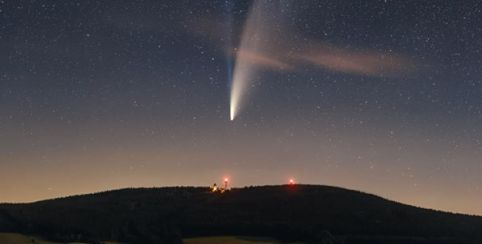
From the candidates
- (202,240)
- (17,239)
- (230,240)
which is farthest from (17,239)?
(230,240)

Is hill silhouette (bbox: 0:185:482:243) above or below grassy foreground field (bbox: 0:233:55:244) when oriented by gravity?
above

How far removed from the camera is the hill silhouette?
85125mm

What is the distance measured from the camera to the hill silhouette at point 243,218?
8512cm

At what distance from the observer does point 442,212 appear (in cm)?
11838

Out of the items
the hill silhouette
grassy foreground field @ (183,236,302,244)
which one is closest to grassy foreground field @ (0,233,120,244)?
the hill silhouette

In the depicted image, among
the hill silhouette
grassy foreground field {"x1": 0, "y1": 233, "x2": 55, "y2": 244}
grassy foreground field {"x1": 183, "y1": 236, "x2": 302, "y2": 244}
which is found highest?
the hill silhouette

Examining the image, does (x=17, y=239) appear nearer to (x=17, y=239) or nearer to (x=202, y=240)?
(x=17, y=239)

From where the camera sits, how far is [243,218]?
9612 cm

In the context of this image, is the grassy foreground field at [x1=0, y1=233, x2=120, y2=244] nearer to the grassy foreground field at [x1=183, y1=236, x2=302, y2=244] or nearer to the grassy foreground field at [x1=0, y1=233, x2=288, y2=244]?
the grassy foreground field at [x1=0, y1=233, x2=288, y2=244]

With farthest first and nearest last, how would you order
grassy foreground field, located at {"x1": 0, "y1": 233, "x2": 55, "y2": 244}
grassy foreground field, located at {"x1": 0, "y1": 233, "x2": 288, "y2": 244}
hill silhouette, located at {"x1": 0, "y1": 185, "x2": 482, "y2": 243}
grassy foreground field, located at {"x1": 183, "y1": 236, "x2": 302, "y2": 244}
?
1. hill silhouette, located at {"x1": 0, "y1": 185, "x2": 482, "y2": 243}
2. grassy foreground field, located at {"x1": 183, "y1": 236, "x2": 302, "y2": 244}
3. grassy foreground field, located at {"x1": 0, "y1": 233, "x2": 288, "y2": 244}
4. grassy foreground field, located at {"x1": 0, "y1": 233, "x2": 55, "y2": 244}

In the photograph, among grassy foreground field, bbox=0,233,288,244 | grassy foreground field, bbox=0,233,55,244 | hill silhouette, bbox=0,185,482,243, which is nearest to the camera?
grassy foreground field, bbox=0,233,55,244

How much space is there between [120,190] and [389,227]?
59485 mm

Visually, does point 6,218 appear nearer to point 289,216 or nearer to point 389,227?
point 289,216

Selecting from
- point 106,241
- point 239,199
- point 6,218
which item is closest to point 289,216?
point 239,199
